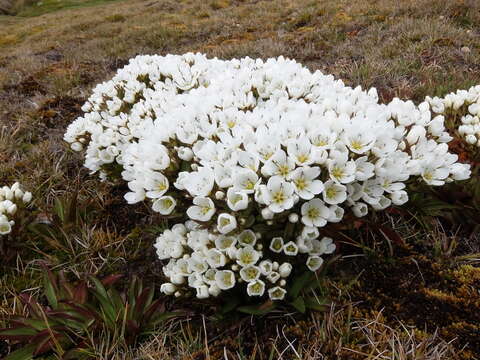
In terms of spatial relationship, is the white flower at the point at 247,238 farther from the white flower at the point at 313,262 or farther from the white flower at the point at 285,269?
the white flower at the point at 313,262

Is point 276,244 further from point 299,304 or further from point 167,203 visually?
point 167,203

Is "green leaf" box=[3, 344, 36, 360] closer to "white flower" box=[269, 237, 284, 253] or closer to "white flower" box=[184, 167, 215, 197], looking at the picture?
"white flower" box=[184, 167, 215, 197]

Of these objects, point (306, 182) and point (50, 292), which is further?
point (50, 292)

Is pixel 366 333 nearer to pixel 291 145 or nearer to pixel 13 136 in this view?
pixel 291 145

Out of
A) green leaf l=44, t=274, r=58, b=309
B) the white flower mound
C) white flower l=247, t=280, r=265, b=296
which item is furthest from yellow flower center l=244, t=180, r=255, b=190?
green leaf l=44, t=274, r=58, b=309

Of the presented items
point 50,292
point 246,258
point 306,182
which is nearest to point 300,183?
point 306,182

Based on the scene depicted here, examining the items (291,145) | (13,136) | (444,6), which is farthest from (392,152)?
(444,6)
